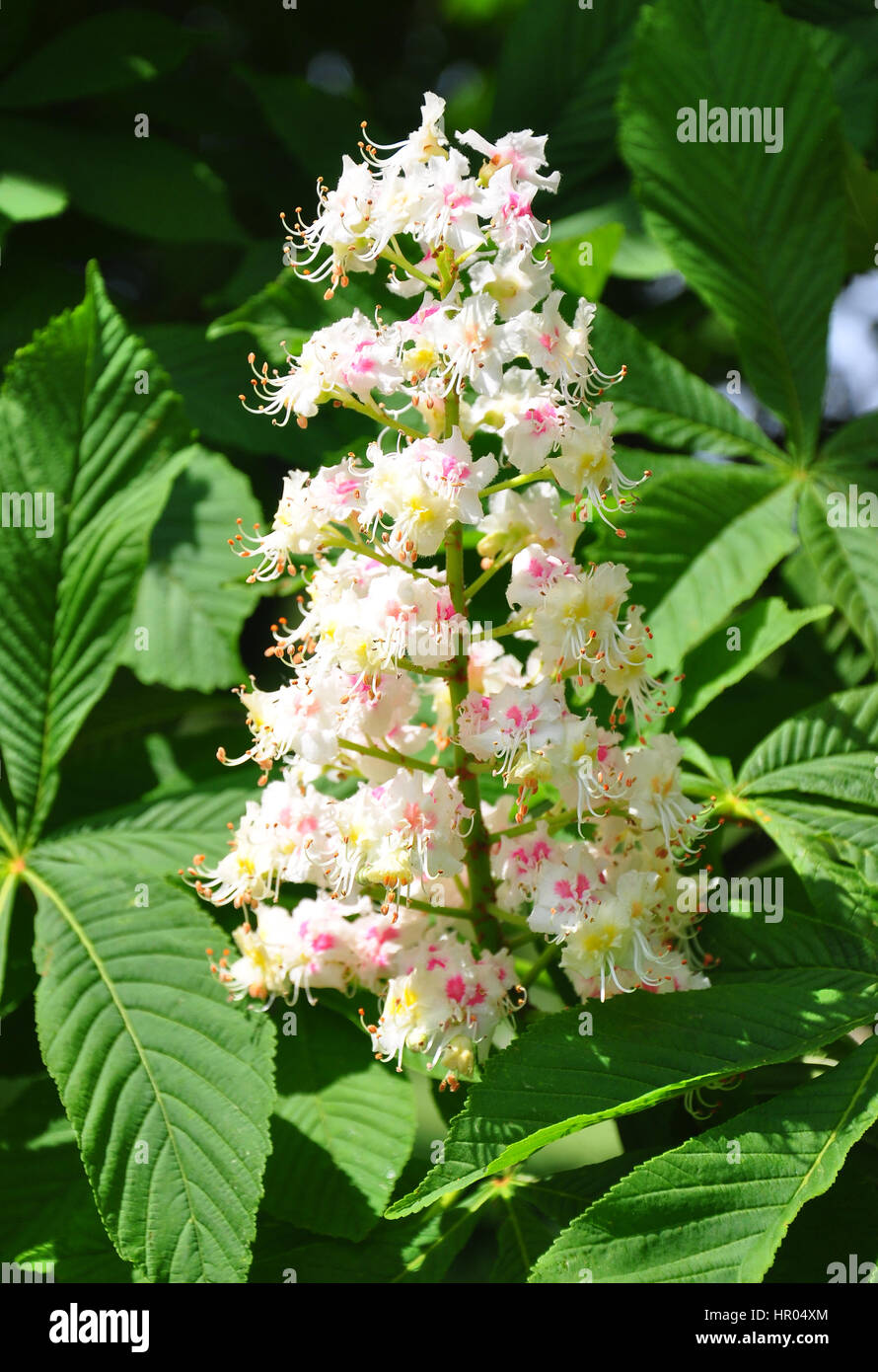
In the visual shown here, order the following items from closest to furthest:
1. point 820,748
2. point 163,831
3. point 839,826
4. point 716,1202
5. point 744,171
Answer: point 716,1202, point 839,826, point 820,748, point 163,831, point 744,171

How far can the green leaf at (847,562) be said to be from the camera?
197 centimetres

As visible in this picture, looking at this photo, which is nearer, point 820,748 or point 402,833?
point 402,833

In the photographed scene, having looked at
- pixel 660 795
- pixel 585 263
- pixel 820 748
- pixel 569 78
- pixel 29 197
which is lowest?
pixel 660 795

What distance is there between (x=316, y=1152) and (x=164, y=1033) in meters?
0.25

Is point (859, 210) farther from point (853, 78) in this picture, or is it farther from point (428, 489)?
point (428, 489)

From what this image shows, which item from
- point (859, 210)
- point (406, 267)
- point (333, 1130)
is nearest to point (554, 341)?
point (406, 267)

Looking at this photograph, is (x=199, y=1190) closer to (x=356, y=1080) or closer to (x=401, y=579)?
(x=356, y=1080)

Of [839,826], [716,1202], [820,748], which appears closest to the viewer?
[716,1202]

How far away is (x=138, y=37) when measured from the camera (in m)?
2.65

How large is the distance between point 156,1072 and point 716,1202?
69 cm

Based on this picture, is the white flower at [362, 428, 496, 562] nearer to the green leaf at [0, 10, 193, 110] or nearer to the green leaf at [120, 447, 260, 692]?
the green leaf at [120, 447, 260, 692]

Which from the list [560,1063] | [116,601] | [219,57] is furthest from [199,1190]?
[219,57]

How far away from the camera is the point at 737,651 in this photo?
1868 mm

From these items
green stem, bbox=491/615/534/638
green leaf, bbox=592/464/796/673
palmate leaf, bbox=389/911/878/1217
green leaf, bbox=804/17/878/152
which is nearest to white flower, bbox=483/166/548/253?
green stem, bbox=491/615/534/638
